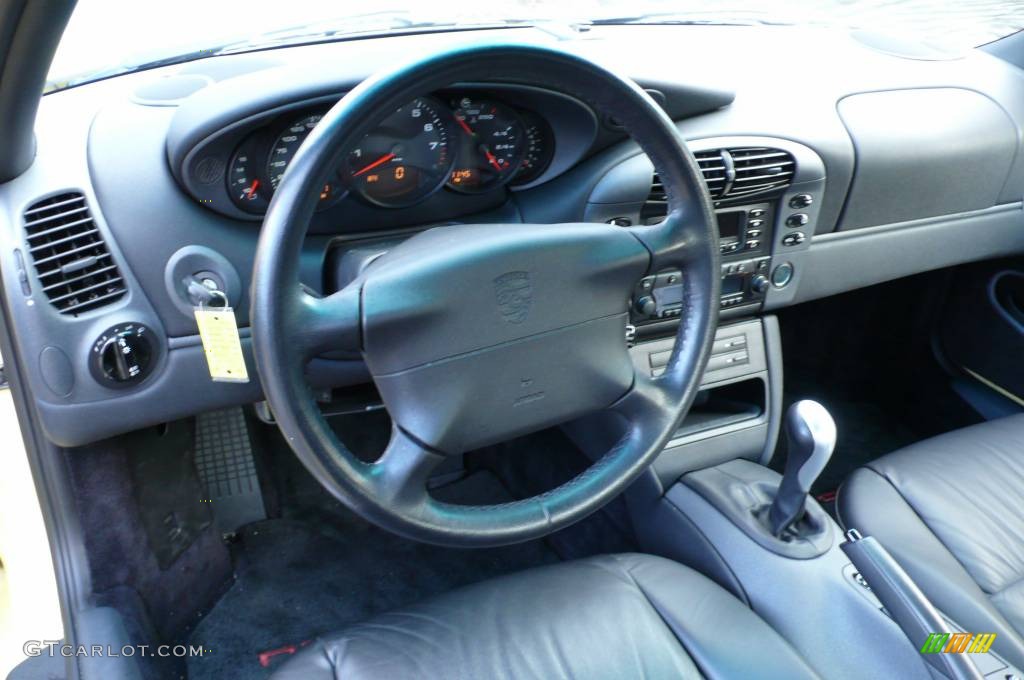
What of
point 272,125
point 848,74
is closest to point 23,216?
point 272,125

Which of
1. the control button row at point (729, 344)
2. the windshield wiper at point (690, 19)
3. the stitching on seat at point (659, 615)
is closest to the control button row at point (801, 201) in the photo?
the control button row at point (729, 344)

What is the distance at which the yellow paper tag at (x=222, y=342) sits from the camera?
1.16m

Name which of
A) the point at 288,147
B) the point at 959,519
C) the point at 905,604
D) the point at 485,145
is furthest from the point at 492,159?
the point at 959,519

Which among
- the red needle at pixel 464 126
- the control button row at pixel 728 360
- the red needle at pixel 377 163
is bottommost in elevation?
the control button row at pixel 728 360

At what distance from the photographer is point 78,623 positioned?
1.48 meters

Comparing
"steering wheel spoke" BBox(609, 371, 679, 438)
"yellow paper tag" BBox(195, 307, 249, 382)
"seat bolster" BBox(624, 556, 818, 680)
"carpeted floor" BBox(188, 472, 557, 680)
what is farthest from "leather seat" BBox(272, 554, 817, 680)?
"carpeted floor" BBox(188, 472, 557, 680)

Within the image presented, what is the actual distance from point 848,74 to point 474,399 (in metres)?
1.41

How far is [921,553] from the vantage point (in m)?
1.40

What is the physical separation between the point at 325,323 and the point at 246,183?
0.42m

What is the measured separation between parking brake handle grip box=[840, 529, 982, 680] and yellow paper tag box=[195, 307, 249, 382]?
3.14ft

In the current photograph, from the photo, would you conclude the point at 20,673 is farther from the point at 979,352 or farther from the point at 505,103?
the point at 979,352

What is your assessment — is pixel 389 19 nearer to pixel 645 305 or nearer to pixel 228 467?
pixel 645 305

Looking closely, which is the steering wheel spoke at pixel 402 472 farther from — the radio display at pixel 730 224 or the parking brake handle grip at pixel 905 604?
the radio display at pixel 730 224

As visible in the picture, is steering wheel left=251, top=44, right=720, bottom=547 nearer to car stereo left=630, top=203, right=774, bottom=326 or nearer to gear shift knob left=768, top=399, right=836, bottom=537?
gear shift knob left=768, top=399, right=836, bottom=537
